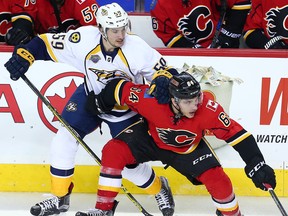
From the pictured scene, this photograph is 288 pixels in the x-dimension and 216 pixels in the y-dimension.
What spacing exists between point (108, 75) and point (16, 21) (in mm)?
953

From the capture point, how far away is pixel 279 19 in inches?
185

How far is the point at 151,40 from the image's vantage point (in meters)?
5.07

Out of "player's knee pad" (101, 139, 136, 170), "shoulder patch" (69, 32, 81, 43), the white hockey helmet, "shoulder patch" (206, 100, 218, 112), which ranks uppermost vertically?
the white hockey helmet

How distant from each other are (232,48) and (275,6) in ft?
1.29

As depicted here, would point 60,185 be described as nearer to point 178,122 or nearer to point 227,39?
point 178,122

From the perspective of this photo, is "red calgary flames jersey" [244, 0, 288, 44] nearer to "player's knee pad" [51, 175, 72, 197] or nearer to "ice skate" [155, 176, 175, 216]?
"ice skate" [155, 176, 175, 216]

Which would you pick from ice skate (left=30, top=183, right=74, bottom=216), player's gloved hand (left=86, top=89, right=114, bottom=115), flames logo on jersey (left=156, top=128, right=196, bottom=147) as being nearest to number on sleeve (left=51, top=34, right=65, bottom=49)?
player's gloved hand (left=86, top=89, right=114, bottom=115)

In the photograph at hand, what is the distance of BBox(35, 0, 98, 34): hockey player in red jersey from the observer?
4637 mm

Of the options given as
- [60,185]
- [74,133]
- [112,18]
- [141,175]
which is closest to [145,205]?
[141,175]

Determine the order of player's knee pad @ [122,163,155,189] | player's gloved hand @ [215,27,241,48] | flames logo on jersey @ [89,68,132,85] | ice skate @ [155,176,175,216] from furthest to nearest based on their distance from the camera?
player's gloved hand @ [215,27,241,48] → ice skate @ [155,176,175,216] → player's knee pad @ [122,163,155,189] → flames logo on jersey @ [89,68,132,85]

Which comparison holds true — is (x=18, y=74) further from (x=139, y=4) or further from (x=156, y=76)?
(x=139, y=4)

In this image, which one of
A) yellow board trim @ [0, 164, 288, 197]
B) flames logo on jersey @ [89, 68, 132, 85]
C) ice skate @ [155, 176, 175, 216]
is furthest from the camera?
yellow board trim @ [0, 164, 288, 197]

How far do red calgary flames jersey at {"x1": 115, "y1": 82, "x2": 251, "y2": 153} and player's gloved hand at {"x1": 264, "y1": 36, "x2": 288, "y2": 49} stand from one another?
1044 mm

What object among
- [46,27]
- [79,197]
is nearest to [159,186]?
[79,197]
